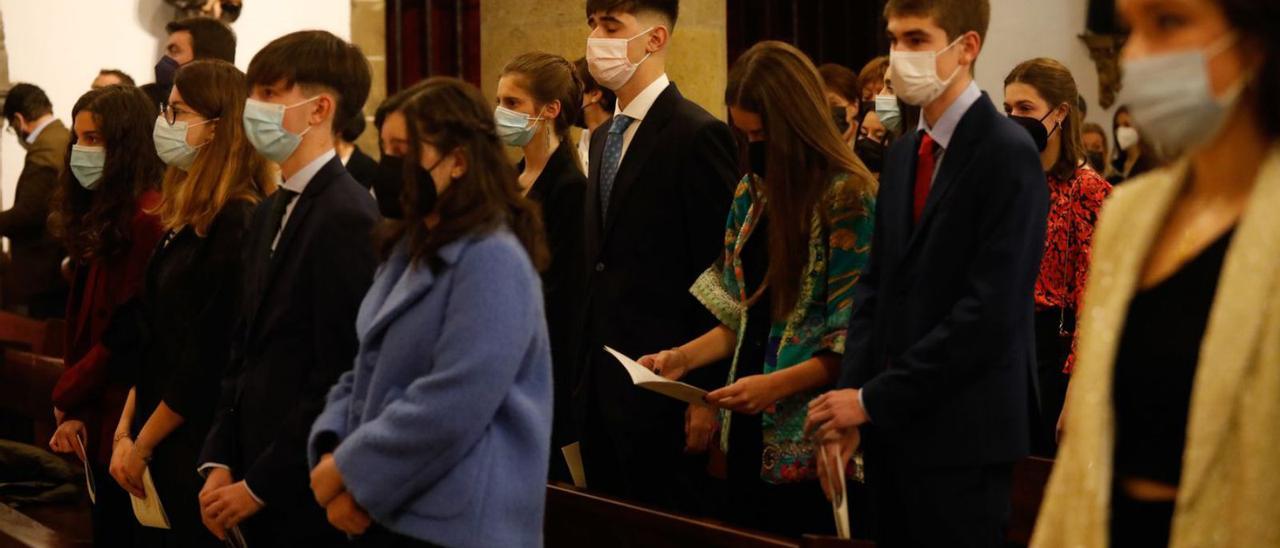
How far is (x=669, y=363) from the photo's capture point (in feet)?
11.7

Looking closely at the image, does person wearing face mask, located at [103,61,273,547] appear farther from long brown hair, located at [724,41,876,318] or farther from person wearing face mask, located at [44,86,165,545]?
long brown hair, located at [724,41,876,318]

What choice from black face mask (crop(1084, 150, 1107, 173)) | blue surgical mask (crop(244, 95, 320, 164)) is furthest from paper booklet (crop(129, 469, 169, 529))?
black face mask (crop(1084, 150, 1107, 173))

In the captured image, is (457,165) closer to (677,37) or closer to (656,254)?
(656,254)

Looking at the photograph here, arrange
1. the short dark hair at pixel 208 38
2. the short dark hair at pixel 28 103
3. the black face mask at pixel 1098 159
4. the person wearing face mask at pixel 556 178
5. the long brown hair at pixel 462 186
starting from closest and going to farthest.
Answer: the long brown hair at pixel 462 186 < the person wearing face mask at pixel 556 178 < the short dark hair at pixel 208 38 < the short dark hair at pixel 28 103 < the black face mask at pixel 1098 159

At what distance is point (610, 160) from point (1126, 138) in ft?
19.2

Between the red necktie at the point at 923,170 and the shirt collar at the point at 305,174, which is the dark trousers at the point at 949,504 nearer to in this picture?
the red necktie at the point at 923,170

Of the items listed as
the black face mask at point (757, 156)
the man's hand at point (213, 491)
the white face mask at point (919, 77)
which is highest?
the white face mask at point (919, 77)

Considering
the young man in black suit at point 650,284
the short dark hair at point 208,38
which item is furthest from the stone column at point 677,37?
the young man in black suit at point 650,284

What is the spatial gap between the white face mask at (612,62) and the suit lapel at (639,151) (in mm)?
134

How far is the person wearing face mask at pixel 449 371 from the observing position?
8.68 ft

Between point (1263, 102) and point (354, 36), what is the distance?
7772mm

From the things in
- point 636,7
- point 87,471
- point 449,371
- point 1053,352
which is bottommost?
point 87,471

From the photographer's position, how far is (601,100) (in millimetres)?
5227

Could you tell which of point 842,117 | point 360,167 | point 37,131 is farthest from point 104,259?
point 37,131
